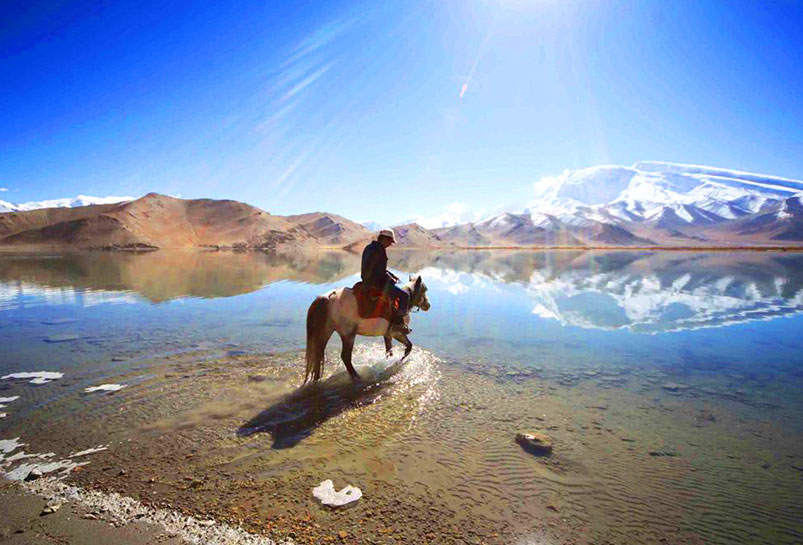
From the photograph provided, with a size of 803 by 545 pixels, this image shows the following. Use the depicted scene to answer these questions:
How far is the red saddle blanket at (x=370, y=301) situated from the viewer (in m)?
7.89

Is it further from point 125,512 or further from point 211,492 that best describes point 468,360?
point 125,512

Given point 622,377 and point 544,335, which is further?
point 544,335

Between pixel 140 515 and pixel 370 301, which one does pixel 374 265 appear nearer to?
pixel 370 301

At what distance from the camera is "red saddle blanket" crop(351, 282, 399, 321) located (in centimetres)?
789

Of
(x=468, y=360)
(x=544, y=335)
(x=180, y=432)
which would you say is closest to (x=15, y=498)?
(x=180, y=432)

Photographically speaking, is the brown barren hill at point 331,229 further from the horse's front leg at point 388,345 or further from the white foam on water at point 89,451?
the white foam on water at point 89,451

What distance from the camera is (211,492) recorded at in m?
4.11

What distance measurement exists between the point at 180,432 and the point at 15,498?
5.69ft

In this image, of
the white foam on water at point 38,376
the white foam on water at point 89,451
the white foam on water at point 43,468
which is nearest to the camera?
the white foam on water at point 43,468

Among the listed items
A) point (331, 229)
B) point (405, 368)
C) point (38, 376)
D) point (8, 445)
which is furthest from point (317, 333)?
point (331, 229)

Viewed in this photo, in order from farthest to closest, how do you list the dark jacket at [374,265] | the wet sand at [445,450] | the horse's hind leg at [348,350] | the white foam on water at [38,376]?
the dark jacket at [374,265] → the horse's hind leg at [348,350] → the white foam on water at [38,376] → the wet sand at [445,450]

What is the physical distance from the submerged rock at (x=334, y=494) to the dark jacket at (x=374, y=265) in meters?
4.33

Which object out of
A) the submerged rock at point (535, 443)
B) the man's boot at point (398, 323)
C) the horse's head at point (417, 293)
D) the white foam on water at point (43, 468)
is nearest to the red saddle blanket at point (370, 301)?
the man's boot at point (398, 323)

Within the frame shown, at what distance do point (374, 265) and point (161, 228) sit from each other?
141403mm
